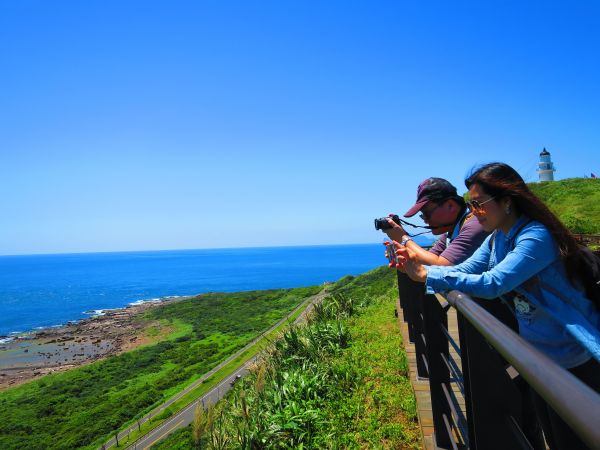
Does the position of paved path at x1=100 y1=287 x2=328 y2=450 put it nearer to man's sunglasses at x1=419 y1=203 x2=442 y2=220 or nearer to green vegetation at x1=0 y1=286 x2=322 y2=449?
A: green vegetation at x1=0 y1=286 x2=322 y2=449

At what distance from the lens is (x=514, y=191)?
185 centimetres

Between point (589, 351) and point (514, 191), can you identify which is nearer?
point (589, 351)

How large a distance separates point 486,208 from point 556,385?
1.46 m

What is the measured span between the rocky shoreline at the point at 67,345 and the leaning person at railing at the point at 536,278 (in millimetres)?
55904

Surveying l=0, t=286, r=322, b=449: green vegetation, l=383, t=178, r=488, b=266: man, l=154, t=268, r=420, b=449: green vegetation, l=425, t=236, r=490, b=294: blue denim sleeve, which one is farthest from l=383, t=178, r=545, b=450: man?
l=0, t=286, r=322, b=449: green vegetation

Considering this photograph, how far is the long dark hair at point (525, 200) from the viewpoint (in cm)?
160

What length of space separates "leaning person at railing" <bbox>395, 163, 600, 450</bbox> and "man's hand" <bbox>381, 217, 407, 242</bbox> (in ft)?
3.01

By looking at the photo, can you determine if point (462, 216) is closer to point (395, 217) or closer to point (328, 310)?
point (395, 217)

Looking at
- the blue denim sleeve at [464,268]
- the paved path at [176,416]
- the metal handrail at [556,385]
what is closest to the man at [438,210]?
the blue denim sleeve at [464,268]

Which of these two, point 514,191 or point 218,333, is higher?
point 514,191

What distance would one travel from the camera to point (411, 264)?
223 cm

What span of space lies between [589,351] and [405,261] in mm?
960

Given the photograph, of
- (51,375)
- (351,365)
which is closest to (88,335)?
(51,375)

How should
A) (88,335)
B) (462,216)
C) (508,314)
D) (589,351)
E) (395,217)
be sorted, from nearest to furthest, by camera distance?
(589,351) < (508,314) < (462,216) < (395,217) < (88,335)
